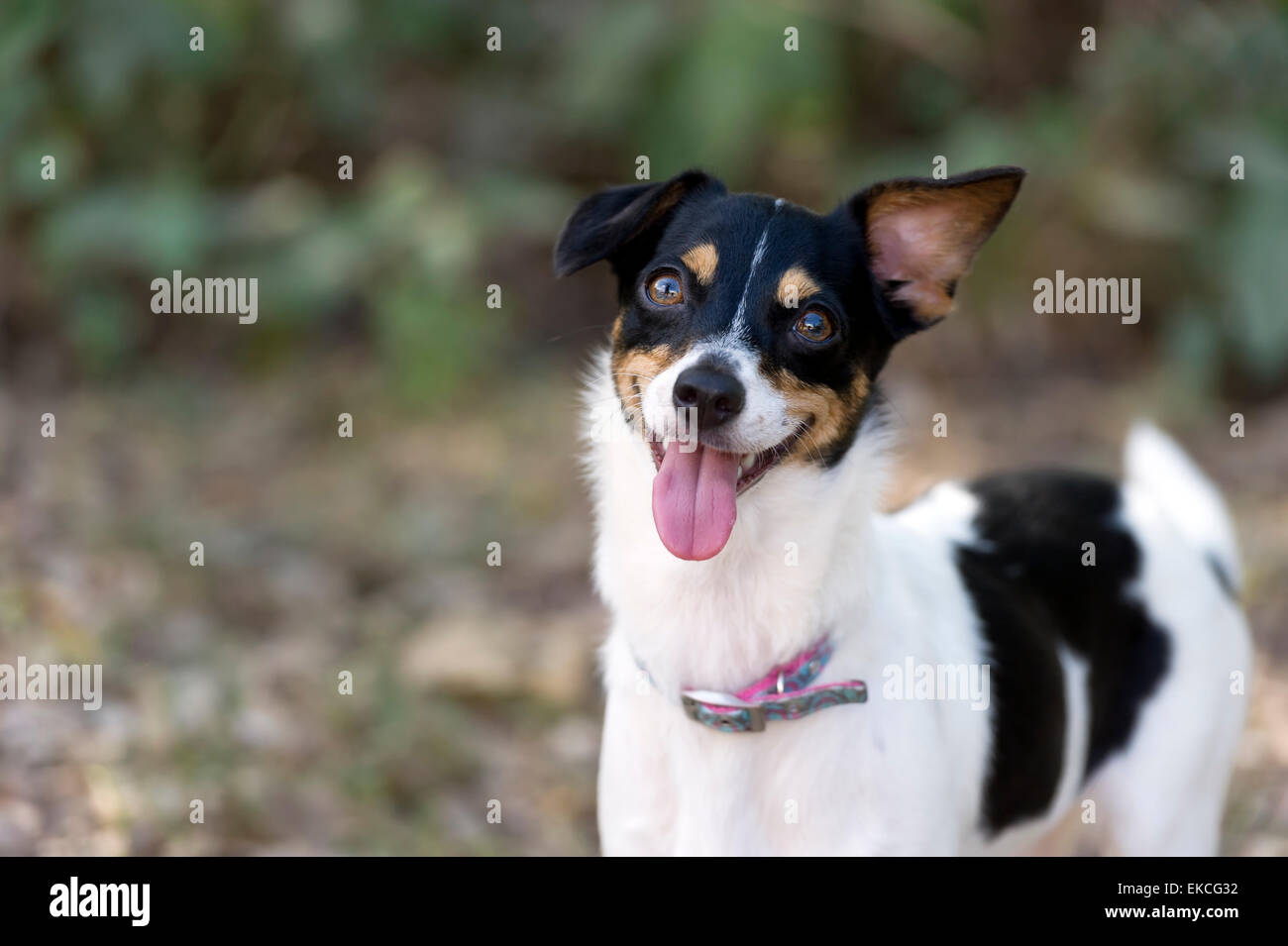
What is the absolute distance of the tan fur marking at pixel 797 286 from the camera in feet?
11.1

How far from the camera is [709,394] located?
3.11 metres

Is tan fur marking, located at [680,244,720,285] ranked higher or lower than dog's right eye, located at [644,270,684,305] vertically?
higher

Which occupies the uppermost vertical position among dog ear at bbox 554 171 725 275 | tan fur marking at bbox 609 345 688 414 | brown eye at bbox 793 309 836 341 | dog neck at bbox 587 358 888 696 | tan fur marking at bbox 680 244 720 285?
dog ear at bbox 554 171 725 275

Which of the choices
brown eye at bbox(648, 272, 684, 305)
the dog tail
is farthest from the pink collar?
the dog tail

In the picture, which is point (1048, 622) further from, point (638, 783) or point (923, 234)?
point (638, 783)

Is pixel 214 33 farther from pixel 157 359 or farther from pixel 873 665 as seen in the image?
pixel 873 665

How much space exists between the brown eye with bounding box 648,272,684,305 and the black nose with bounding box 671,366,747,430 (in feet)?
1.11

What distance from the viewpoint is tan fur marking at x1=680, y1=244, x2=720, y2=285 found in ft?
11.2

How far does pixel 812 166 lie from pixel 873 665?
669 cm

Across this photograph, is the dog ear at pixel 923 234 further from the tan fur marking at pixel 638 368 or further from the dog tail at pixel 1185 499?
the dog tail at pixel 1185 499

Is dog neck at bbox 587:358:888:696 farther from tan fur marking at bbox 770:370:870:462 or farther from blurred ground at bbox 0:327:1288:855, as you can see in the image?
blurred ground at bbox 0:327:1288:855

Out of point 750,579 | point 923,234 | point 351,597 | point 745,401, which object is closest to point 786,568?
point 750,579
